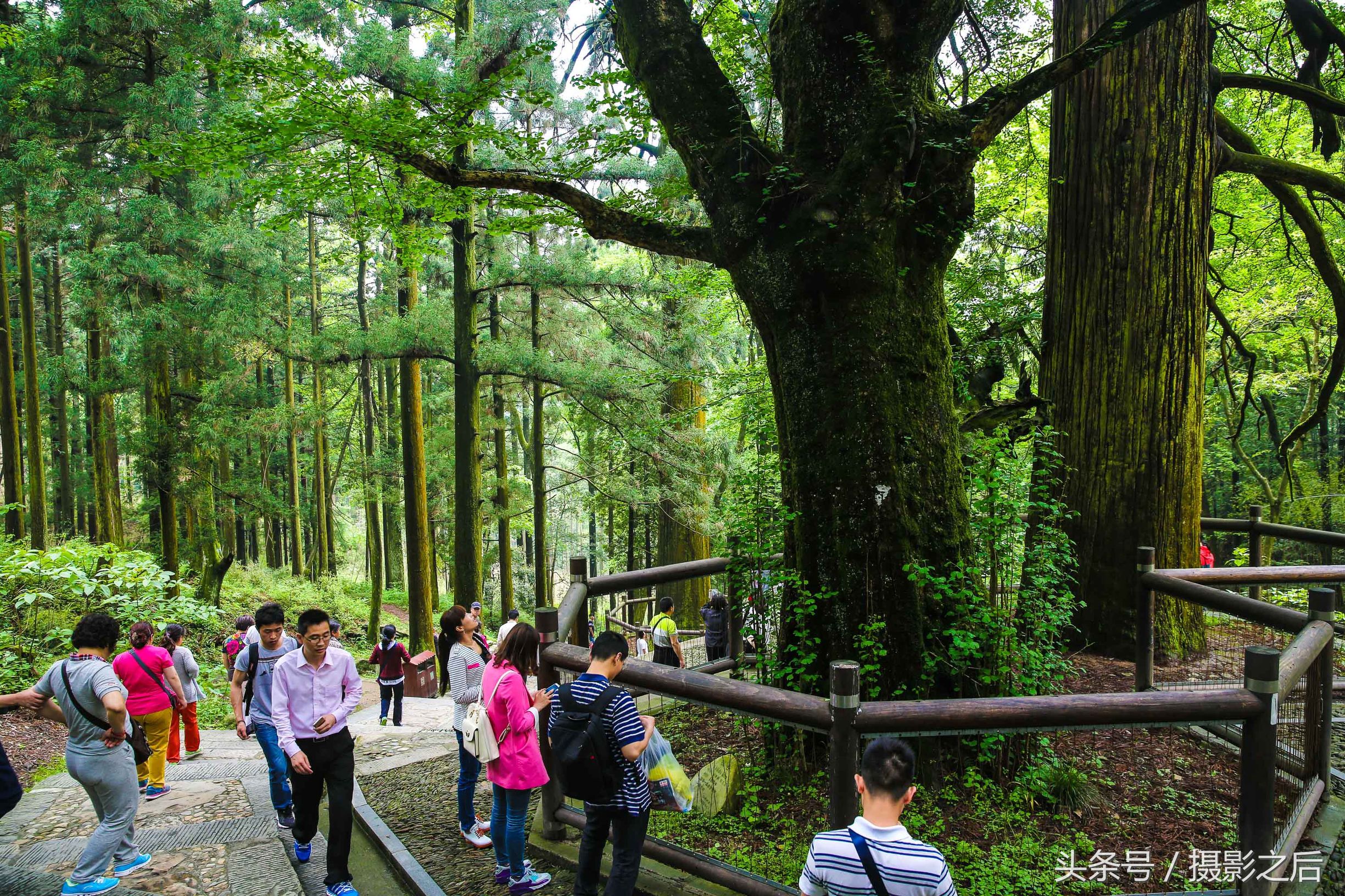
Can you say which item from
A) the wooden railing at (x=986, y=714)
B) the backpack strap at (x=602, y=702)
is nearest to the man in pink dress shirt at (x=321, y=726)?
the wooden railing at (x=986, y=714)

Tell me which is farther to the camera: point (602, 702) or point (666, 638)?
point (666, 638)

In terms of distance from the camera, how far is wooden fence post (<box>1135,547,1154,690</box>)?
5.30 metres

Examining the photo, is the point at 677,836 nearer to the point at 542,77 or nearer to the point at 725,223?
the point at 725,223

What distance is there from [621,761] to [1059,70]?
441cm

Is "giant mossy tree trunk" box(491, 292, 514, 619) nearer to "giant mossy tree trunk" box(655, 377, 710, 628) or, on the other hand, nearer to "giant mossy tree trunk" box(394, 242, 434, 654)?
"giant mossy tree trunk" box(394, 242, 434, 654)

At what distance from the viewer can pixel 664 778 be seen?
11.1ft

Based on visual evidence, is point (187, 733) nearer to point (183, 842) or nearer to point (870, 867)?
point (183, 842)

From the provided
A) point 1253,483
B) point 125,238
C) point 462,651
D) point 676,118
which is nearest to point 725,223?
point 676,118

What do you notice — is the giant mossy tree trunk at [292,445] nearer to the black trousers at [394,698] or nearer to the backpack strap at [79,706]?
the black trousers at [394,698]

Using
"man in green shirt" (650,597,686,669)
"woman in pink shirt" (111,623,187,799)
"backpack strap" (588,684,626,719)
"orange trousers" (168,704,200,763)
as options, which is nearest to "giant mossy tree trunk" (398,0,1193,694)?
"backpack strap" (588,684,626,719)

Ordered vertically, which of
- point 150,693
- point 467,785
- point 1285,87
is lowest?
point 467,785

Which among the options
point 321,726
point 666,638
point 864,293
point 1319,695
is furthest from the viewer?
point 666,638

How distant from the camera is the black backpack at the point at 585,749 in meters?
3.13

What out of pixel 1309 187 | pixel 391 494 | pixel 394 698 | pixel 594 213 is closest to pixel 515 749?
pixel 594 213
